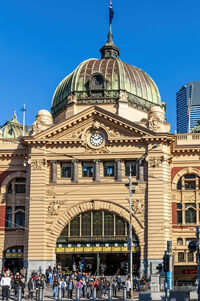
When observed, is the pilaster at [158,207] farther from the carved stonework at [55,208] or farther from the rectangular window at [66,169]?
the carved stonework at [55,208]

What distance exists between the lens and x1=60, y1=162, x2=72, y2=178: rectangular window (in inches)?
2397

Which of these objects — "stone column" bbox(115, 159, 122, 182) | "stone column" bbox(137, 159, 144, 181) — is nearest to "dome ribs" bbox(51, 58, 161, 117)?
"stone column" bbox(115, 159, 122, 182)

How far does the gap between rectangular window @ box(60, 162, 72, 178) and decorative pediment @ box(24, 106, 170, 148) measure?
2765 millimetres

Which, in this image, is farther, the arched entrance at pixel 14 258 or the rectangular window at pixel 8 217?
the rectangular window at pixel 8 217

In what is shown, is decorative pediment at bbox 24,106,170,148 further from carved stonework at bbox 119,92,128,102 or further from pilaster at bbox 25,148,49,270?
carved stonework at bbox 119,92,128,102

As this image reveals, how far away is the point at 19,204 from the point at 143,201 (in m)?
15.8

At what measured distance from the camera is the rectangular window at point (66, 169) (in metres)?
60.9

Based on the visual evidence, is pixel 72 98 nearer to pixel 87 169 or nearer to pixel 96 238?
pixel 87 169

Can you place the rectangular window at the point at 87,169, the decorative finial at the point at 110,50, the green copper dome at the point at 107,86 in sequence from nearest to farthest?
1. the rectangular window at the point at 87,169
2. the green copper dome at the point at 107,86
3. the decorative finial at the point at 110,50

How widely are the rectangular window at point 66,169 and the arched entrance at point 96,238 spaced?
193 inches

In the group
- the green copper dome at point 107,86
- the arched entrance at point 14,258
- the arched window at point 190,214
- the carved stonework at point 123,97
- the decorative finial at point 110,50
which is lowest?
the arched entrance at point 14,258

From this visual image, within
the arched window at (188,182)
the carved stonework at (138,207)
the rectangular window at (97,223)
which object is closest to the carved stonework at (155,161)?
the carved stonework at (138,207)

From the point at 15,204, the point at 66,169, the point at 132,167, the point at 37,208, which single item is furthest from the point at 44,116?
the point at 132,167

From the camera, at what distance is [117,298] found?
4519 centimetres
